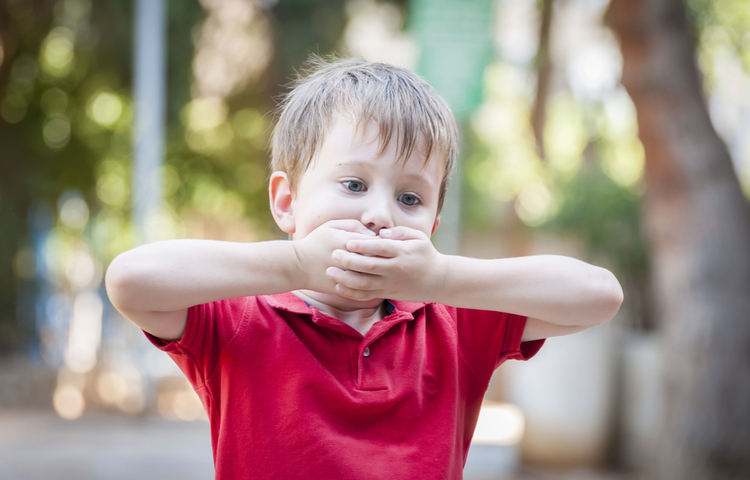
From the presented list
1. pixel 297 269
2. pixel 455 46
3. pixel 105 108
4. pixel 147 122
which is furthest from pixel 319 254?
pixel 105 108

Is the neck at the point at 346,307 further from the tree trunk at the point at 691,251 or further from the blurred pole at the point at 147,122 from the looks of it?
the blurred pole at the point at 147,122

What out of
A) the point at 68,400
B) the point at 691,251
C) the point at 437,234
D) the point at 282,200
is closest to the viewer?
the point at 282,200

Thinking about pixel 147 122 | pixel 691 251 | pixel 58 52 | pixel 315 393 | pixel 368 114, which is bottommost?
pixel 315 393

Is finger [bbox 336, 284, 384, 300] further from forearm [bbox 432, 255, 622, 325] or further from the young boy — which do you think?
forearm [bbox 432, 255, 622, 325]

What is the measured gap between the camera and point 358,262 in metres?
1.11

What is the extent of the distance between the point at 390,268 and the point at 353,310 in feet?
0.96

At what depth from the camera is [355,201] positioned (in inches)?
49.6

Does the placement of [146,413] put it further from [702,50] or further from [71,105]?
[702,50]

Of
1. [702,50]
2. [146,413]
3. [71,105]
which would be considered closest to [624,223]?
[702,50]

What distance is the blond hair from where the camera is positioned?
1304 mm

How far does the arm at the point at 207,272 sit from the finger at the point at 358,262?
2 centimetres

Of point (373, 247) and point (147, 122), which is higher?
point (147, 122)

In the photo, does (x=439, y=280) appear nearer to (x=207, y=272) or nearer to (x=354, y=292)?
(x=354, y=292)

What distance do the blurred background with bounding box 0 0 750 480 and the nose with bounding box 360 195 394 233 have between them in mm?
753
